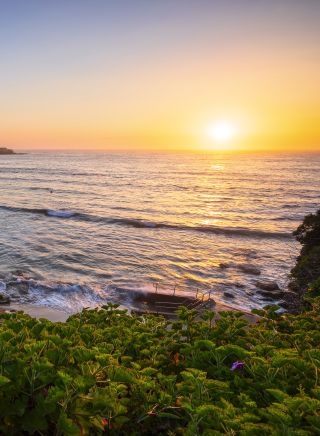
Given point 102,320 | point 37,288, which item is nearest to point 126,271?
point 37,288

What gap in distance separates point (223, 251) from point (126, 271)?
10924 mm

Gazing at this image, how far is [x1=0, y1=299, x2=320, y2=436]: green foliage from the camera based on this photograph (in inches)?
107

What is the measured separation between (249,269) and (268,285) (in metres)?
3.86

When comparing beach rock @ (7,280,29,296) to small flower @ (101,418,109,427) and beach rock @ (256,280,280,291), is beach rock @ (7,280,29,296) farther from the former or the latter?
small flower @ (101,418,109,427)

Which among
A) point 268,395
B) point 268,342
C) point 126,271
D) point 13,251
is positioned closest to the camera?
point 268,395

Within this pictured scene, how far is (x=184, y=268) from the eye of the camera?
27.6 meters

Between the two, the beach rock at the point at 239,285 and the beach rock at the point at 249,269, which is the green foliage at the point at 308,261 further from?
the beach rock at the point at 239,285

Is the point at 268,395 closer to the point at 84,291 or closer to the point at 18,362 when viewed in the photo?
the point at 18,362

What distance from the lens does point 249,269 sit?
91.3ft

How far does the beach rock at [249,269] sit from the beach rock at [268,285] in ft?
7.62

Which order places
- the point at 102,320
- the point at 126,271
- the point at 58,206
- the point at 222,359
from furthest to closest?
the point at 58,206 < the point at 126,271 < the point at 102,320 < the point at 222,359

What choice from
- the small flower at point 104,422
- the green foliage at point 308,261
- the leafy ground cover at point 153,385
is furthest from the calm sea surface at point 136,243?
the small flower at point 104,422

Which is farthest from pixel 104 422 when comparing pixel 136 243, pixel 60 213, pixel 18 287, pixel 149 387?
pixel 60 213

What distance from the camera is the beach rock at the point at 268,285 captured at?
23.7 m
